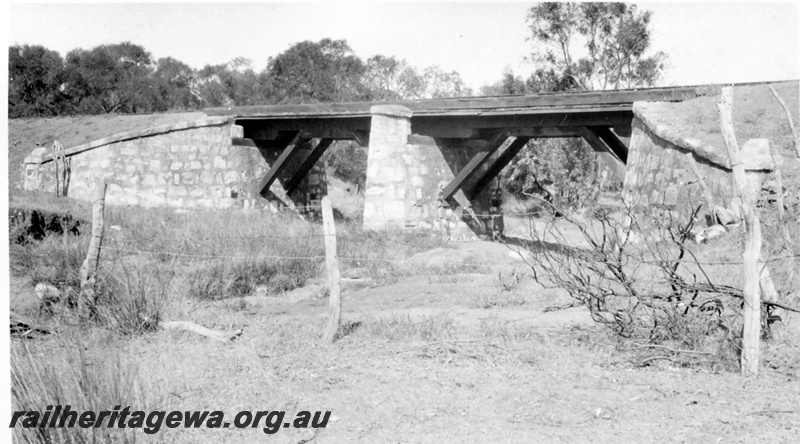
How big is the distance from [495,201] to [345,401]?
40.2 ft

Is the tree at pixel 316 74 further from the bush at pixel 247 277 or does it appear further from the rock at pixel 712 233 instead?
the rock at pixel 712 233

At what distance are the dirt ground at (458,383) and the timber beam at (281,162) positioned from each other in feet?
34.9

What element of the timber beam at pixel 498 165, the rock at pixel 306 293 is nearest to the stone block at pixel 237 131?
the timber beam at pixel 498 165

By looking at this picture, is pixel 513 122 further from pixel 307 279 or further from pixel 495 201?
pixel 307 279

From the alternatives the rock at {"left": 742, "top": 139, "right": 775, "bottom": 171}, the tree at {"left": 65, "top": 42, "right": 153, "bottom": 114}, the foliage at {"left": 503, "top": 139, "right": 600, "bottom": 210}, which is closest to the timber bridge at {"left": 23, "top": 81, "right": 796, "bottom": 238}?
the rock at {"left": 742, "top": 139, "right": 775, "bottom": 171}

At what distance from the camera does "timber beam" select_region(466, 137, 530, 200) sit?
1509 cm

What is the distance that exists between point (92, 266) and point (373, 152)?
8.59m

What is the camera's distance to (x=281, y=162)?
58.5ft

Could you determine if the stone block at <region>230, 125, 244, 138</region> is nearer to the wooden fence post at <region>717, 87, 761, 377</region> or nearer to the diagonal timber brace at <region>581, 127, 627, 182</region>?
the diagonal timber brace at <region>581, 127, 627, 182</region>

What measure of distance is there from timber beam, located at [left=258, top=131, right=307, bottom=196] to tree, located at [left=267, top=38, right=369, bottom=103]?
632 inches

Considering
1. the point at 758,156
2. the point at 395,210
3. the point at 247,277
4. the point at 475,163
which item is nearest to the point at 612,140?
the point at 475,163

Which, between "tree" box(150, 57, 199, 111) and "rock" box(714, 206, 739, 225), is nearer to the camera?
"rock" box(714, 206, 739, 225)

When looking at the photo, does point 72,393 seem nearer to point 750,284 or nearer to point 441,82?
point 750,284

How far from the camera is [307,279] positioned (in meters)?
10.6
